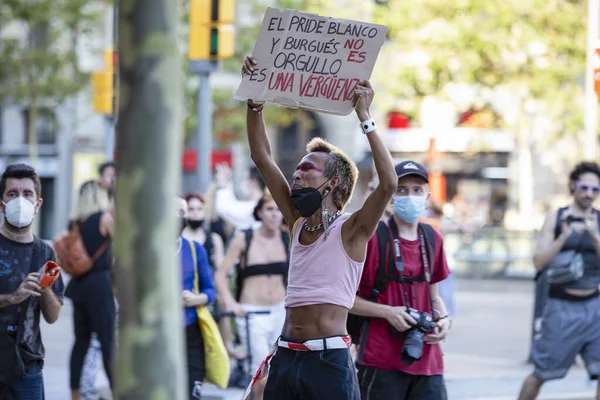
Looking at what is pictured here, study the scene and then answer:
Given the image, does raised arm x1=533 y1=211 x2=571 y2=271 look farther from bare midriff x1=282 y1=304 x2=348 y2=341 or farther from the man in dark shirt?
the man in dark shirt

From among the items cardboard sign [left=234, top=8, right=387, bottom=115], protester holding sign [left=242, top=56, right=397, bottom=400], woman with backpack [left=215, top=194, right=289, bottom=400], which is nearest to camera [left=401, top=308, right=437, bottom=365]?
protester holding sign [left=242, top=56, right=397, bottom=400]

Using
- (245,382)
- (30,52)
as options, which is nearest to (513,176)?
(30,52)

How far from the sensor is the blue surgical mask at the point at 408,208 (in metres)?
5.99

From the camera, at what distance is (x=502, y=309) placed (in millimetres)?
19547

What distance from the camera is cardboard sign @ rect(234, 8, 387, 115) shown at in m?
5.01

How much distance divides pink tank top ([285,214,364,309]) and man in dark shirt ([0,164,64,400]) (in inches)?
55.4

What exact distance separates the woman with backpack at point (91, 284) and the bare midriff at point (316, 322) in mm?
3700

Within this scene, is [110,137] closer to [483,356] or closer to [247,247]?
[483,356]

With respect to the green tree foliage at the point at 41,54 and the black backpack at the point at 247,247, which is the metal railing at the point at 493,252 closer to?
the green tree foliage at the point at 41,54

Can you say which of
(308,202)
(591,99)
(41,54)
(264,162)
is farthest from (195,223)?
(41,54)

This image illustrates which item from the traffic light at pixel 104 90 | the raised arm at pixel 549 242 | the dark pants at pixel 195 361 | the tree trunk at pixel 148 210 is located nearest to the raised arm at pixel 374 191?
the tree trunk at pixel 148 210

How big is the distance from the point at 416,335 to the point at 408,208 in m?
0.69

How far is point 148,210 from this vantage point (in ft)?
9.35

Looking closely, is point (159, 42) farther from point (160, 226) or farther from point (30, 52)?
point (30, 52)
